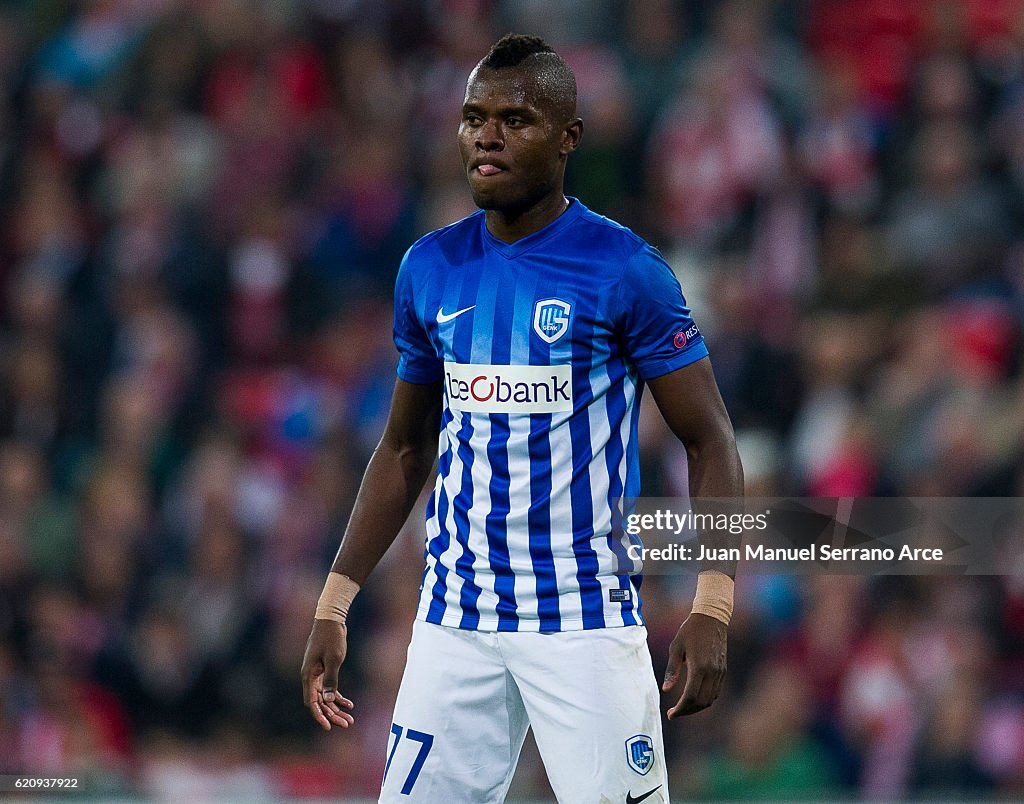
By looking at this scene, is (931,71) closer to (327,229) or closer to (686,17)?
(686,17)

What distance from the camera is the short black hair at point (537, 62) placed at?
3412 mm

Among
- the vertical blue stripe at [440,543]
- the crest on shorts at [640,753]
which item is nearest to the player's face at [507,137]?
the vertical blue stripe at [440,543]

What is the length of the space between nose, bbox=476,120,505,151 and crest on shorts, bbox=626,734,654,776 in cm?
129

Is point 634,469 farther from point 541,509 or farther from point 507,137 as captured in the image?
point 507,137

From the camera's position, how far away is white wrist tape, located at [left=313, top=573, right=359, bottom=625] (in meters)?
3.62

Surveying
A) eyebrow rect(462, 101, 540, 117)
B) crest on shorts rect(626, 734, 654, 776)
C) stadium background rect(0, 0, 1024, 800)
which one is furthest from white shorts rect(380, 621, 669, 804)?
stadium background rect(0, 0, 1024, 800)

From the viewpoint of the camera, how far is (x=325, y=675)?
3557mm

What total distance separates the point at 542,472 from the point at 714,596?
450 millimetres

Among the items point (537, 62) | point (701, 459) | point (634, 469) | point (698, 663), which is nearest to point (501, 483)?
point (634, 469)

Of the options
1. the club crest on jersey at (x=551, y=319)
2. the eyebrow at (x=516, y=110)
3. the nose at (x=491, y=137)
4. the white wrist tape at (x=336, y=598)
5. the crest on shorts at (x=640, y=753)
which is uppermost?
the eyebrow at (x=516, y=110)

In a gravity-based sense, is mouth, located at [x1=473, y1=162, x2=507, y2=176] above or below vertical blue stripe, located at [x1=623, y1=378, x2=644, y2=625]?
above

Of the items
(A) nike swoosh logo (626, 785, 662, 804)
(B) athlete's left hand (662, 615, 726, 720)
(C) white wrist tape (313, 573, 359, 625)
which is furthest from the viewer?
(C) white wrist tape (313, 573, 359, 625)

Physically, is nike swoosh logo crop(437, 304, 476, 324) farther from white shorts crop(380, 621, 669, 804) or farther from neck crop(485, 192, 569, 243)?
white shorts crop(380, 621, 669, 804)

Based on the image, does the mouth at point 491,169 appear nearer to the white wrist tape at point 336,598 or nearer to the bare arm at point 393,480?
the bare arm at point 393,480
